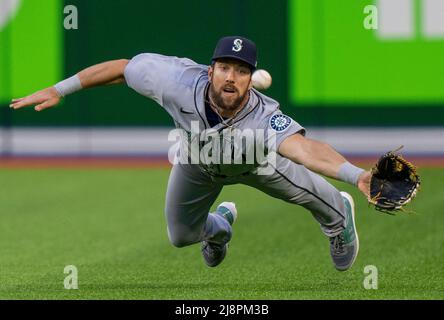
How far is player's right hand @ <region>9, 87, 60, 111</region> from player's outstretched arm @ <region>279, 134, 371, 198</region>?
1.56 metres

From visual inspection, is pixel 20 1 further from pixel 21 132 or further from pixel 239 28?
pixel 239 28

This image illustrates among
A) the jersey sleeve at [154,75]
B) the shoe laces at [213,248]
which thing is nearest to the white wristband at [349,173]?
the jersey sleeve at [154,75]

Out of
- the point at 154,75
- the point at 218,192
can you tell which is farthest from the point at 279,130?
the point at 218,192

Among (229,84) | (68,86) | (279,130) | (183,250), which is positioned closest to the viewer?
(279,130)

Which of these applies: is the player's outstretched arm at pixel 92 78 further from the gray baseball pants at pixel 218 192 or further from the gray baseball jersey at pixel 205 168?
the gray baseball pants at pixel 218 192

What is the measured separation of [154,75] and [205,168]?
72cm

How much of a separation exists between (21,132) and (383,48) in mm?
5567

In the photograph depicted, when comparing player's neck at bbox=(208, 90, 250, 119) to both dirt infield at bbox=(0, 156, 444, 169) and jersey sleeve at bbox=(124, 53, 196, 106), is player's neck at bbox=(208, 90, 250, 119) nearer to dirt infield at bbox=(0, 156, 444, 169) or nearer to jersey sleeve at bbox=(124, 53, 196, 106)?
jersey sleeve at bbox=(124, 53, 196, 106)

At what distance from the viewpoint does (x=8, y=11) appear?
16.4 meters

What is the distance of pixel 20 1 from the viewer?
1644cm

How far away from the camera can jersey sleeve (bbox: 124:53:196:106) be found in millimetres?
→ 7012

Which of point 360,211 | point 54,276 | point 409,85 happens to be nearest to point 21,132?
point 409,85

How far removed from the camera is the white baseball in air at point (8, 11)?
16.4 meters

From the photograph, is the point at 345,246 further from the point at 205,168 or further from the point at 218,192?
the point at 205,168
